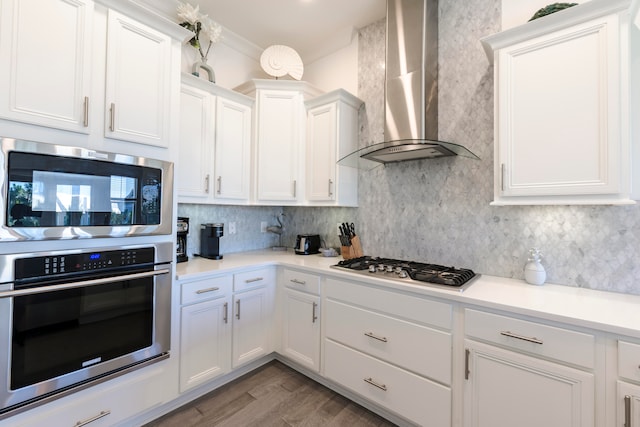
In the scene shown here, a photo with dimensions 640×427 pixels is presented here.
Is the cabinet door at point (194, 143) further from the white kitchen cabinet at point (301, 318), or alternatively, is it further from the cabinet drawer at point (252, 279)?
the white kitchen cabinet at point (301, 318)

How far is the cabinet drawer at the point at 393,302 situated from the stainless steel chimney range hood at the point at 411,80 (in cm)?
100

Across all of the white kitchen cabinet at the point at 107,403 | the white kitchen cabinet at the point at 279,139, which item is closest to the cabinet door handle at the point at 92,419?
the white kitchen cabinet at the point at 107,403

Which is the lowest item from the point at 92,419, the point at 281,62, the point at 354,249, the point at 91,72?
the point at 92,419

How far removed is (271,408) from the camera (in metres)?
1.94

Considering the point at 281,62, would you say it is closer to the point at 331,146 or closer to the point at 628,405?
the point at 331,146

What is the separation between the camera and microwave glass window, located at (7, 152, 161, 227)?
128cm

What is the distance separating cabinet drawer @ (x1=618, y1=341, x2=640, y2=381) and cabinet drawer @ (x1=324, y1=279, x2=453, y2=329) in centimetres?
64

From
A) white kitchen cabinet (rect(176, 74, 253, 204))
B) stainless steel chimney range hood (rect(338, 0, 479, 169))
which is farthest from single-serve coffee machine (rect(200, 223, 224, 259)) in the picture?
stainless steel chimney range hood (rect(338, 0, 479, 169))

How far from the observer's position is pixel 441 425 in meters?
1.54

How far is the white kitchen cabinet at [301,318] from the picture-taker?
7.08 ft

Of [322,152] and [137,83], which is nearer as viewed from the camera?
[137,83]

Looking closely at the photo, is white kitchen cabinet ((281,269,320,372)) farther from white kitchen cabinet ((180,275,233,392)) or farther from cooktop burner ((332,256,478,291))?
white kitchen cabinet ((180,275,233,392))

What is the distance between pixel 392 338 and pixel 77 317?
1.74 m

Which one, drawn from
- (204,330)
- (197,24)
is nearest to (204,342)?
(204,330)
